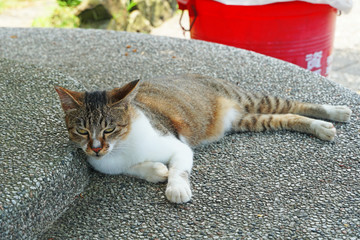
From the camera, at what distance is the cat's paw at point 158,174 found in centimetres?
229

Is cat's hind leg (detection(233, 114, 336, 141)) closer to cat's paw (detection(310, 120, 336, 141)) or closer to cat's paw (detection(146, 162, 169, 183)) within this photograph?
cat's paw (detection(310, 120, 336, 141))

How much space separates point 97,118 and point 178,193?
20.7 inches

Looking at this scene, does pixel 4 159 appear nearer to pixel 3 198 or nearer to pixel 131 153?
pixel 3 198

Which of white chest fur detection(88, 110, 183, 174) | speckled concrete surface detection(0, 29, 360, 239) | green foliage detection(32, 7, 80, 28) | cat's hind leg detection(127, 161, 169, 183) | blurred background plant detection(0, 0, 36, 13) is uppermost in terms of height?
white chest fur detection(88, 110, 183, 174)

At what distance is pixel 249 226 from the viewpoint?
2.00m

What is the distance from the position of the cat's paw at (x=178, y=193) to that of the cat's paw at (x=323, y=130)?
985mm

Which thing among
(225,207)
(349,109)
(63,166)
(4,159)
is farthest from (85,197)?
(349,109)

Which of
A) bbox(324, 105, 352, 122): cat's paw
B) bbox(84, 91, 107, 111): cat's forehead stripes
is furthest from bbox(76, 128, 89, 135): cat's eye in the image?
bbox(324, 105, 352, 122): cat's paw

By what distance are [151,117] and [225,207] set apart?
67 cm

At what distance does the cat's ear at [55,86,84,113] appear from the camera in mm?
2166

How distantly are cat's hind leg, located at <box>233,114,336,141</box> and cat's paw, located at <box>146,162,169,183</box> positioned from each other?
748 mm

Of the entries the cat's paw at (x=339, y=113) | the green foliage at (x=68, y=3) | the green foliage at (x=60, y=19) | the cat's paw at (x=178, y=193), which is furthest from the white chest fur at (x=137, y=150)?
the green foliage at (x=68, y=3)

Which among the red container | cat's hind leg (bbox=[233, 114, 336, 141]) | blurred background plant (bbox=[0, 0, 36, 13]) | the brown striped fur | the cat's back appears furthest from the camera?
blurred background plant (bbox=[0, 0, 36, 13])

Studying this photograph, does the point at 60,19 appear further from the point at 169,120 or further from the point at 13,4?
the point at 169,120
